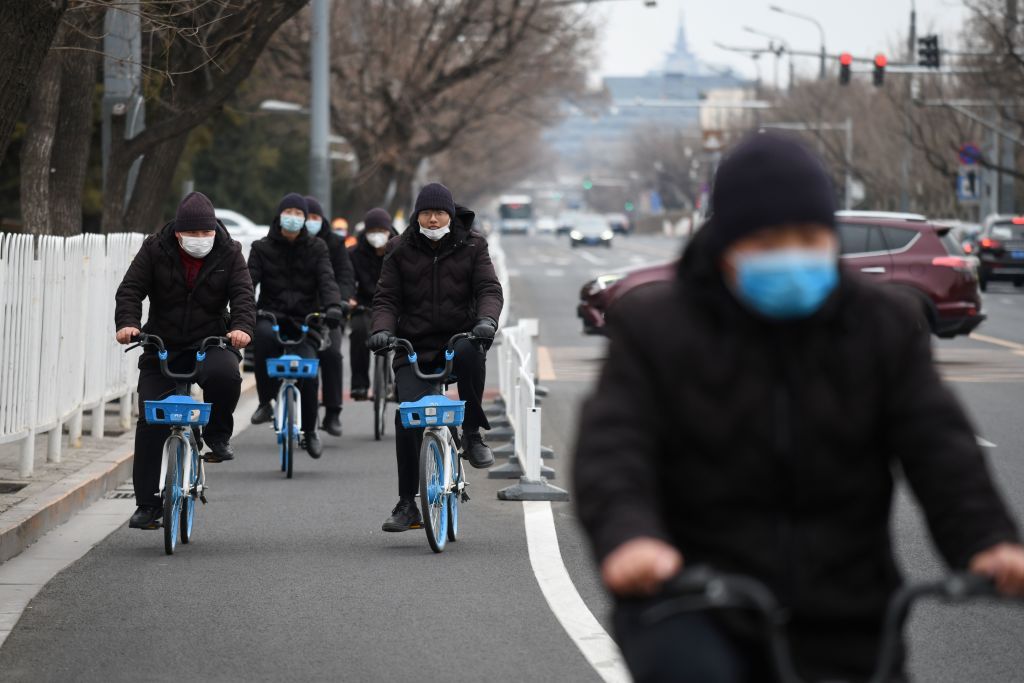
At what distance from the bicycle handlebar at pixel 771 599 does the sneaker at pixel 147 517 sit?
676cm

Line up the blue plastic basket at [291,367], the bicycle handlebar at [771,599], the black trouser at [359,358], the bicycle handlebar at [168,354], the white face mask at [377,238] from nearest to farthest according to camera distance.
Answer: the bicycle handlebar at [771,599] → the bicycle handlebar at [168,354] → the blue plastic basket at [291,367] → the black trouser at [359,358] → the white face mask at [377,238]

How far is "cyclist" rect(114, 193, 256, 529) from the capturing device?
32.2ft

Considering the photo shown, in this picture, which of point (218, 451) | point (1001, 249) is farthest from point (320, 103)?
point (218, 451)

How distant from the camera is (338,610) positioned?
797 centimetres

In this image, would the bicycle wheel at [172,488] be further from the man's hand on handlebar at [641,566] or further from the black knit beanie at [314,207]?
the man's hand on handlebar at [641,566]

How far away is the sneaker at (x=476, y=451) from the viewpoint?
10.4m

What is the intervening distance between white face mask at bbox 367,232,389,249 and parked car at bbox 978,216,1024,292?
31.0 meters

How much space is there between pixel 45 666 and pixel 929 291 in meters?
18.5

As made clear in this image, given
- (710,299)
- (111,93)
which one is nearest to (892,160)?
(111,93)

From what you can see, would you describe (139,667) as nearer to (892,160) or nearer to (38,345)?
(38,345)

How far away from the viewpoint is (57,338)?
12523mm

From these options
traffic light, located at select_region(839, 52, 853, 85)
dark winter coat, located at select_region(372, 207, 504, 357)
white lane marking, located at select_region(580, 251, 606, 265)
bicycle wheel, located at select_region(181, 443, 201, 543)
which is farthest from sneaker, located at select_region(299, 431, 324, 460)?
white lane marking, located at select_region(580, 251, 606, 265)

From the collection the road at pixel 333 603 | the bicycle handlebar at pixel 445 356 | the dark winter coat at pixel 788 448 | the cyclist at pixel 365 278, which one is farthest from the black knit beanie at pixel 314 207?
the dark winter coat at pixel 788 448

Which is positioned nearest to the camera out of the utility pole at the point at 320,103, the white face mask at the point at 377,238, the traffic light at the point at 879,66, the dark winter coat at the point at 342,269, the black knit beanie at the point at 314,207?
the dark winter coat at the point at 342,269
